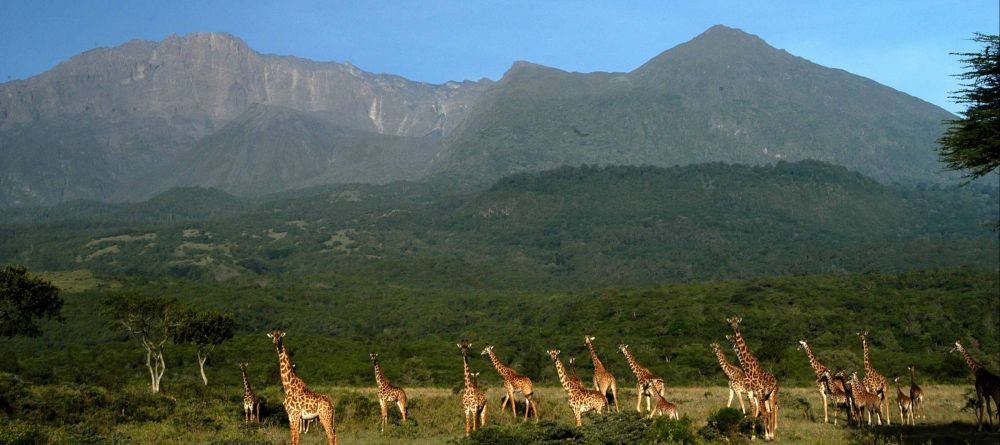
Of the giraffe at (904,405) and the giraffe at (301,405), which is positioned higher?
the giraffe at (301,405)

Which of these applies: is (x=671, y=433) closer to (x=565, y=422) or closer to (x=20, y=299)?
(x=565, y=422)

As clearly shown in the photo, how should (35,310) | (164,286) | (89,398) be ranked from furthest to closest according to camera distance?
(164,286), (35,310), (89,398)

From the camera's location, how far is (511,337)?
337 feet

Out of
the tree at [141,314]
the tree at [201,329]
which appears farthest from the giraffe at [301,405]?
the tree at [201,329]

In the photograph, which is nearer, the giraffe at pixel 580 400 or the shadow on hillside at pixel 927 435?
the shadow on hillside at pixel 927 435

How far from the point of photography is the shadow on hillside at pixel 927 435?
21.0 metres

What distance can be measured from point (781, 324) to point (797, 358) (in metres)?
32.5

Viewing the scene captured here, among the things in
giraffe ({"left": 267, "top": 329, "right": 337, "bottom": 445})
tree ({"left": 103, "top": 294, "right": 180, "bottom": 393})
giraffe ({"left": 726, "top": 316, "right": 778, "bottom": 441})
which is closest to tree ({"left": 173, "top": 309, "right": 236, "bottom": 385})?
tree ({"left": 103, "top": 294, "right": 180, "bottom": 393})

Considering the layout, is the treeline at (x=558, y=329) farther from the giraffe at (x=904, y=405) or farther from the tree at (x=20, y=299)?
the giraffe at (x=904, y=405)

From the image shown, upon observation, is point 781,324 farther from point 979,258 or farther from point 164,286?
point 979,258

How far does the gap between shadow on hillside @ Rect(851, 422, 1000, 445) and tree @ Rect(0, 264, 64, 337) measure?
121ft

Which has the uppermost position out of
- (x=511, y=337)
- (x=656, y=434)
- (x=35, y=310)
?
(x=35, y=310)

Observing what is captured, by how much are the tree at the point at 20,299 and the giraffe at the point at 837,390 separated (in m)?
Answer: 35.6

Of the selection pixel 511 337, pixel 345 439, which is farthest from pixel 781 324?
pixel 345 439
